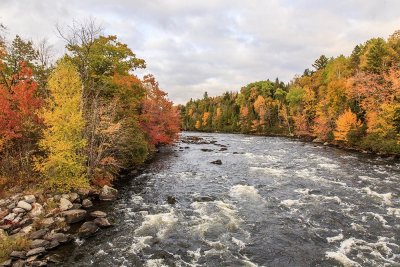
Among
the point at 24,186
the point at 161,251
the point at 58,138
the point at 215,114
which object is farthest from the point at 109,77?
the point at 215,114

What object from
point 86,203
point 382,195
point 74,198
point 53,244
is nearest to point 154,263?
point 53,244

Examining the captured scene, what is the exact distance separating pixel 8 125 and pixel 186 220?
50.5 feet

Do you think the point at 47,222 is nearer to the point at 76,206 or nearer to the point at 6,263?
the point at 76,206

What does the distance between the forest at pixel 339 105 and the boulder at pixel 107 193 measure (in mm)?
39550

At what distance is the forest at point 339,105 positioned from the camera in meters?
45.6

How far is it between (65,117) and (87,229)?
9518mm

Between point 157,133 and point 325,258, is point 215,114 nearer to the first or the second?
point 157,133

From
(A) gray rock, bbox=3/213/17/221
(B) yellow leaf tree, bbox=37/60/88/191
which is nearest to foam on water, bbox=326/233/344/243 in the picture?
(B) yellow leaf tree, bbox=37/60/88/191

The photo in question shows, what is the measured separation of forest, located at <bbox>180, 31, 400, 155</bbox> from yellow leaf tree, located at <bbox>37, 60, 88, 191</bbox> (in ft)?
139

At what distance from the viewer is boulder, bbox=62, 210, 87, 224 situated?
18311 mm

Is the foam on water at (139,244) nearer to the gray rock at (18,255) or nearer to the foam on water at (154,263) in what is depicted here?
the foam on water at (154,263)

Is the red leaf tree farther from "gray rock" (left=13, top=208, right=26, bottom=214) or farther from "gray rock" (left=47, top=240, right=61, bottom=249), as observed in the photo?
"gray rock" (left=47, top=240, right=61, bottom=249)

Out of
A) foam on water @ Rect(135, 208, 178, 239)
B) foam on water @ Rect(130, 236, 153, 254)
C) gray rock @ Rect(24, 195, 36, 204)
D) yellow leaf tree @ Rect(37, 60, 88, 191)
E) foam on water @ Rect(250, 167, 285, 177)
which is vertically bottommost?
foam on water @ Rect(130, 236, 153, 254)

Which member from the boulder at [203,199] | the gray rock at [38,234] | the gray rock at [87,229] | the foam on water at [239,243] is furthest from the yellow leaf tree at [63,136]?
the foam on water at [239,243]
